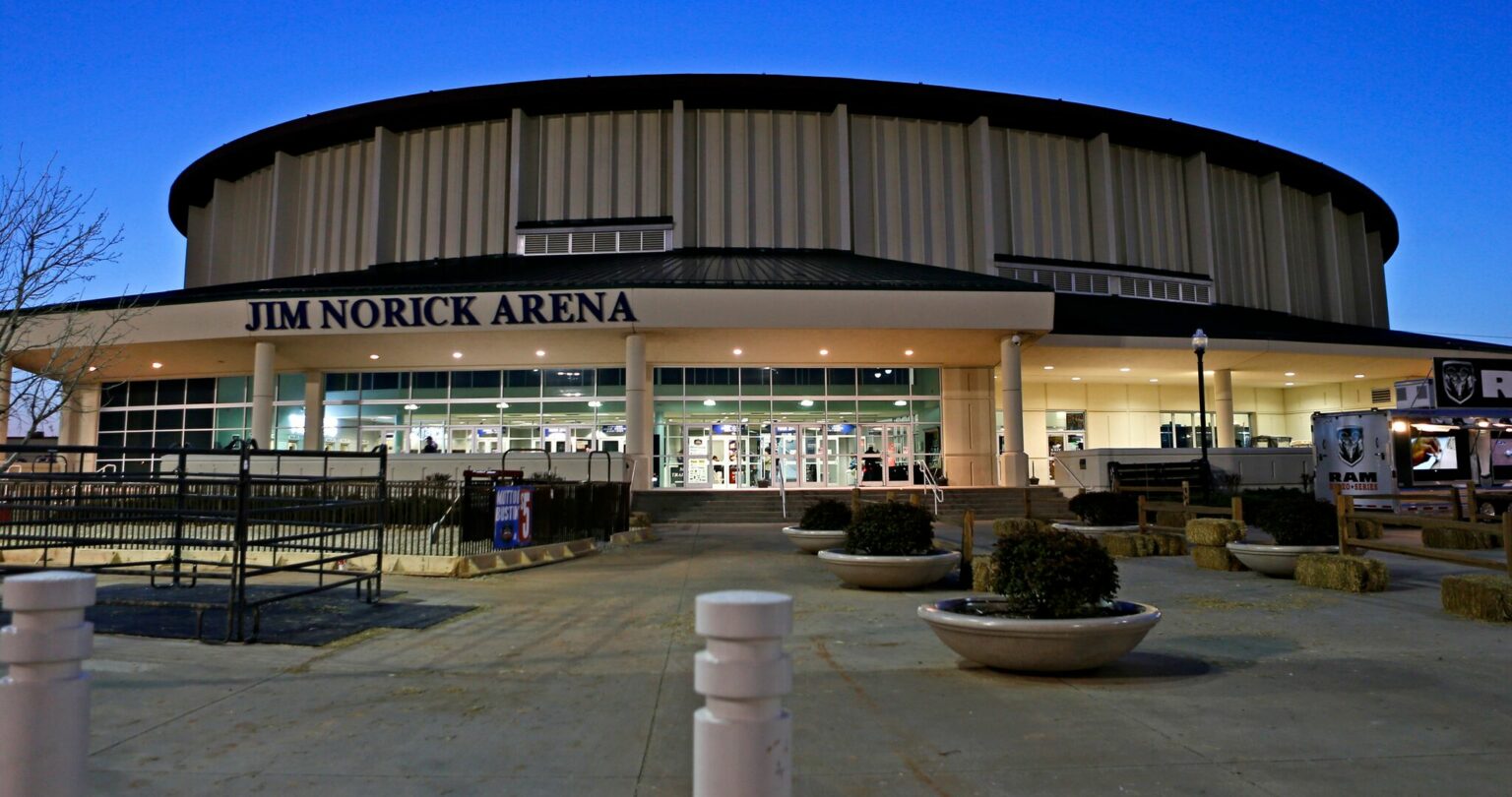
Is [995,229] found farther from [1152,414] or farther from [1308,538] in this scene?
[1308,538]

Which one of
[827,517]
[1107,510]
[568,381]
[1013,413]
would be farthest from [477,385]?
[1107,510]

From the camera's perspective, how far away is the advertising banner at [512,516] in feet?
48.0

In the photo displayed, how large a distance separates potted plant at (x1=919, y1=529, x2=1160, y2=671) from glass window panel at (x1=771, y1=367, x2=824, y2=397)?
2771cm

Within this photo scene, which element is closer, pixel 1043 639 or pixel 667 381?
pixel 1043 639

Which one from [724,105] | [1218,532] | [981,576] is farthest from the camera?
Answer: [724,105]

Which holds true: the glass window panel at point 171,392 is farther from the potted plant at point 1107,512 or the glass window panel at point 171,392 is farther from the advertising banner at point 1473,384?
the advertising banner at point 1473,384

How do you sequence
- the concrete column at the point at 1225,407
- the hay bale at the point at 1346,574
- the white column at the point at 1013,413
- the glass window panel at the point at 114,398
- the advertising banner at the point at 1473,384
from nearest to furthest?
the hay bale at the point at 1346,574 < the advertising banner at the point at 1473,384 < the white column at the point at 1013,413 < the concrete column at the point at 1225,407 < the glass window panel at the point at 114,398

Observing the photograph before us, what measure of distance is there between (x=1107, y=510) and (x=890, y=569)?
9346 millimetres

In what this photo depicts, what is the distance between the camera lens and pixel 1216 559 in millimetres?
13570

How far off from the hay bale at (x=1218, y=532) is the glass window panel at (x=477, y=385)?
26.9m

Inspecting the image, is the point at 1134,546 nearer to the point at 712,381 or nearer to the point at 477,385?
the point at 712,381

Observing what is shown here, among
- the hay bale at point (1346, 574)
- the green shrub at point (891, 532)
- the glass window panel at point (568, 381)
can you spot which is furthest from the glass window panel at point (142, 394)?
the hay bale at point (1346, 574)

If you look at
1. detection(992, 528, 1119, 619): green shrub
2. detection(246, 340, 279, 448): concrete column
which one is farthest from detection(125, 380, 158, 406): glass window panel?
detection(992, 528, 1119, 619): green shrub

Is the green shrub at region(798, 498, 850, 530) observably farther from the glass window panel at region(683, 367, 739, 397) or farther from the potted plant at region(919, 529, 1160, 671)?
the glass window panel at region(683, 367, 739, 397)
